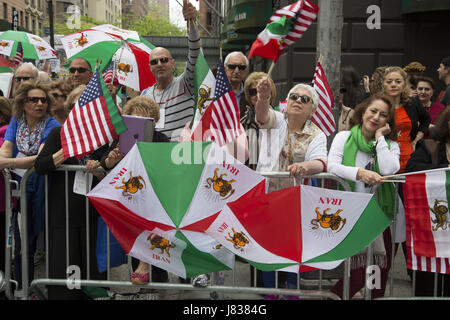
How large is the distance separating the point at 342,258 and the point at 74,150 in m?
2.31

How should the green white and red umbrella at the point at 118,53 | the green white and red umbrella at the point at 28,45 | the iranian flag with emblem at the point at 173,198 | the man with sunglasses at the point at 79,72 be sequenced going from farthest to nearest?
the green white and red umbrella at the point at 28,45 < the green white and red umbrella at the point at 118,53 < the man with sunglasses at the point at 79,72 < the iranian flag with emblem at the point at 173,198

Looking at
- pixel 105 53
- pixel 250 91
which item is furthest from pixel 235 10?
pixel 250 91

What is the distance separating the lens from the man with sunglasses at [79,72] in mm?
6076

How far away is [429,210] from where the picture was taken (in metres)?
3.75

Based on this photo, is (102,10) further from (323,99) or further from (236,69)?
(323,99)

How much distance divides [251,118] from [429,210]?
70.7 inches

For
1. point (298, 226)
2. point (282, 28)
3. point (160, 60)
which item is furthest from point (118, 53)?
point (298, 226)

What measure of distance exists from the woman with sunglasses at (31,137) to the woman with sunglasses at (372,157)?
269cm

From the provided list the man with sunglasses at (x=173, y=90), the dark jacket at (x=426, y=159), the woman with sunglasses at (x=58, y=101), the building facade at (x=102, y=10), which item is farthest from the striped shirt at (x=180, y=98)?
the building facade at (x=102, y=10)

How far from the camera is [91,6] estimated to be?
100375 millimetres

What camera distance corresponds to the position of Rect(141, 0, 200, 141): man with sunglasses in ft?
17.0

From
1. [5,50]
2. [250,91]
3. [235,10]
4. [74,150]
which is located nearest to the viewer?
[74,150]

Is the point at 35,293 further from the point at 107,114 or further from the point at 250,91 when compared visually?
the point at 250,91

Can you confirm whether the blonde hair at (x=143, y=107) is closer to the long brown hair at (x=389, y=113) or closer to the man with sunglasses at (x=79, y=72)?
the long brown hair at (x=389, y=113)
